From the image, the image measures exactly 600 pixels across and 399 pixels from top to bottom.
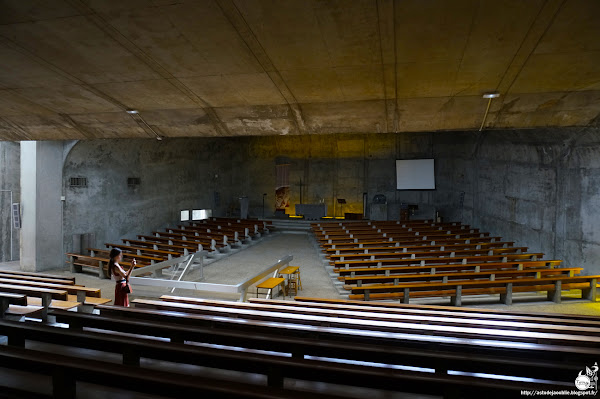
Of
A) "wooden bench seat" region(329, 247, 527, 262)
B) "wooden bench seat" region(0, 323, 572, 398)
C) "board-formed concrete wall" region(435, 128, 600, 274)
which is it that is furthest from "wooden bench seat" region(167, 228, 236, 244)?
"wooden bench seat" region(0, 323, 572, 398)

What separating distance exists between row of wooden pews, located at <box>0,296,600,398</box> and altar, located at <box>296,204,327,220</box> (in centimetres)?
1641

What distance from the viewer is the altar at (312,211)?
20438 millimetres

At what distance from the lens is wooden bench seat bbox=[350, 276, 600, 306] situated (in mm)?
7883

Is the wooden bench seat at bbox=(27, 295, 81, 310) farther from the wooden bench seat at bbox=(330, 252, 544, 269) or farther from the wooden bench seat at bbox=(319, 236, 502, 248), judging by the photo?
the wooden bench seat at bbox=(319, 236, 502, 248)

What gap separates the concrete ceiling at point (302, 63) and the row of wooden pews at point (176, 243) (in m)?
5.41

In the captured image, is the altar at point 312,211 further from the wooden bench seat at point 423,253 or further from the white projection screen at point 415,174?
the wooden bench seat at point 423,253

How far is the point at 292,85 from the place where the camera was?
5.02 m

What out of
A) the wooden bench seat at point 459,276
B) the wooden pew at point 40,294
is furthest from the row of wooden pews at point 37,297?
the wooden bench seat at point 459,276

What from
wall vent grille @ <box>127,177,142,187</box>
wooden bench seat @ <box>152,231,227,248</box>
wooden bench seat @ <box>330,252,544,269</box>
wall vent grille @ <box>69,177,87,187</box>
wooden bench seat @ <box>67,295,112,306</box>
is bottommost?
wooden bench seat @ <box>67,295,112,306</box>

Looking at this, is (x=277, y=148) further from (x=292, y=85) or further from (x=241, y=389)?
(x=241, y=389)

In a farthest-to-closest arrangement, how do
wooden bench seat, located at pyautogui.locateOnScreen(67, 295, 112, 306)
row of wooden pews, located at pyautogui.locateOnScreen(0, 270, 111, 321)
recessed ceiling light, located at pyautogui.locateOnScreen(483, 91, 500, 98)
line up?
1. wooden bench seat, located at pyautogui.locateOnScreen(67, 295, 112, 306)
2. recessed ceiling light, located at pyautogui.locateOnScreen(483, 91, 500, 98)
3. row of wooden pews, located at pyautogui.locateOnScreen(0, 270, 111, 321)

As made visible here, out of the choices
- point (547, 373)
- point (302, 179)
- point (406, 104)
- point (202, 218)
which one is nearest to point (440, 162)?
point (302, 179)

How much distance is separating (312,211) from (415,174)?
18.5 ft

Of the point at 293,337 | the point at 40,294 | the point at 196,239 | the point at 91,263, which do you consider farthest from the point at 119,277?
the point at 196,239
